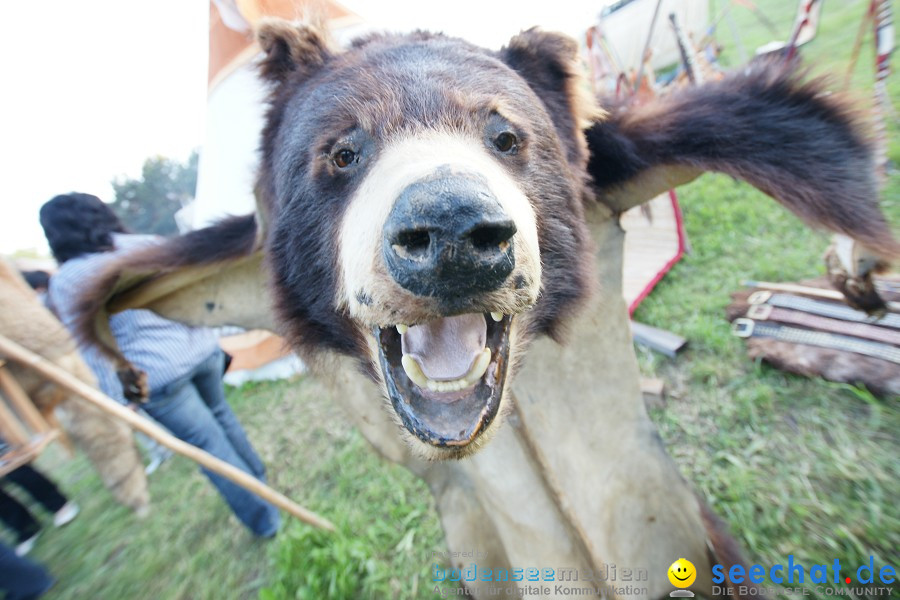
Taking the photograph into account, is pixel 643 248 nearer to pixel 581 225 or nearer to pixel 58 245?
pixel 581 225

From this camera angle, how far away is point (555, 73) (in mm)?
1845

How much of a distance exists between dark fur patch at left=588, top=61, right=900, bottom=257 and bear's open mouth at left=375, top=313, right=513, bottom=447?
1.07m

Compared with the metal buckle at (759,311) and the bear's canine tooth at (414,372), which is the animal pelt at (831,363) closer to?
the metal buckle at (759,311)

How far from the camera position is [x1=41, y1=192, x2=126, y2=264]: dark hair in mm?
2920

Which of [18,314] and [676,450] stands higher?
[18,314]

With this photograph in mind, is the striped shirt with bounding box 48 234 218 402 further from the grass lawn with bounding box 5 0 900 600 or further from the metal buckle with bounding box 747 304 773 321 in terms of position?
the metal buckle with bounding box 747 304 773 321

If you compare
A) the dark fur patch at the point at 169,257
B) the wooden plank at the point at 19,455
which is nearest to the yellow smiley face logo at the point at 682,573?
the dark fur patch at the point at 169,257

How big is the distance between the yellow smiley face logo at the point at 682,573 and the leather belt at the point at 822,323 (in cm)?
225

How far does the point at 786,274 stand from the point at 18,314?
6279 mm

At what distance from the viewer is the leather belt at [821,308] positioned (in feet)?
10.2

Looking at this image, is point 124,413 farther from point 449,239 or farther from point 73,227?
point 449,239

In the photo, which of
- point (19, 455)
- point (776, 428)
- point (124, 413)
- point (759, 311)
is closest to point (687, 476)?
point (776, 428)

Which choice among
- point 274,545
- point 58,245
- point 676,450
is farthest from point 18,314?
point 676,450

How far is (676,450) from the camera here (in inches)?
125
